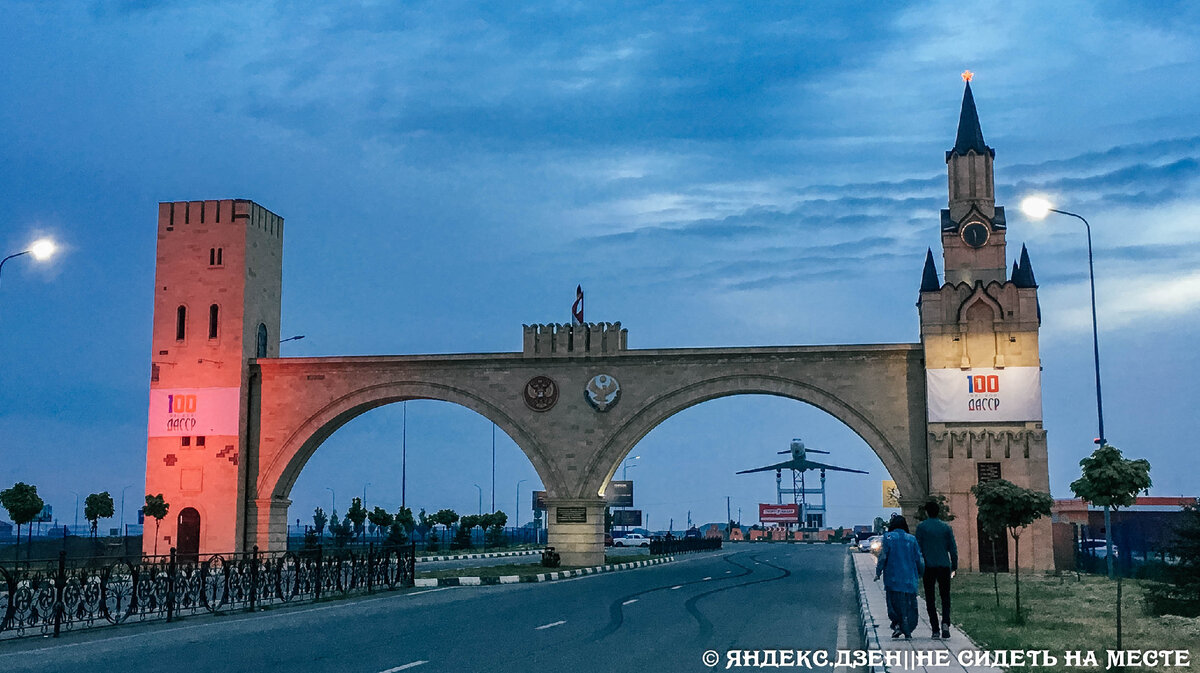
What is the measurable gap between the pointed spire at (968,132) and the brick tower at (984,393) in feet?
11.9

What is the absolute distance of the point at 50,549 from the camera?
152 ft

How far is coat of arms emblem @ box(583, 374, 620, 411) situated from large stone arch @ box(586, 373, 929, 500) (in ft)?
2.94

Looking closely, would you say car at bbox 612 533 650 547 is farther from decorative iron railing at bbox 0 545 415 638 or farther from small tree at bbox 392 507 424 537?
decorative iron railing at bbox 0 545 415 638

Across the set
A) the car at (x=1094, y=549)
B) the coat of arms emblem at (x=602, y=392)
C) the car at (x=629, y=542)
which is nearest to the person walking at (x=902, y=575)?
the car at (x=1094, y=549)

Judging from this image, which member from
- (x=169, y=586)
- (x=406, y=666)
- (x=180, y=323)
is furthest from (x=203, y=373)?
(x=406, y=666)

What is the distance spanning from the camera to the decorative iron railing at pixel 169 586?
16344mm

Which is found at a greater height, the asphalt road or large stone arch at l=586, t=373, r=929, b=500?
large stone arch at l=586, t=373, r=929, b=500

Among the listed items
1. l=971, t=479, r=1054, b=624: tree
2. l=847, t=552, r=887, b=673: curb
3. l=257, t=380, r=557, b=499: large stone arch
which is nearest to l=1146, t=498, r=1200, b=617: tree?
l=971, t=479, r=1054, b=624: tree

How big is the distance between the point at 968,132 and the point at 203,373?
1058 inches

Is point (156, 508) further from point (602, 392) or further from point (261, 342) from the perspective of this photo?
point (602, 392)

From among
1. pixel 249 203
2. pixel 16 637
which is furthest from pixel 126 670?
pixel 249 203

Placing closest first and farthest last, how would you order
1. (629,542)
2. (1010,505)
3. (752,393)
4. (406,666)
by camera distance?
(406,666) → (1010,505) → (752,393) → (629,542)

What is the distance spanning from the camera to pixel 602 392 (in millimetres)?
37906

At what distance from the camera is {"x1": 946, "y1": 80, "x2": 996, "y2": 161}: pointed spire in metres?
36.7
